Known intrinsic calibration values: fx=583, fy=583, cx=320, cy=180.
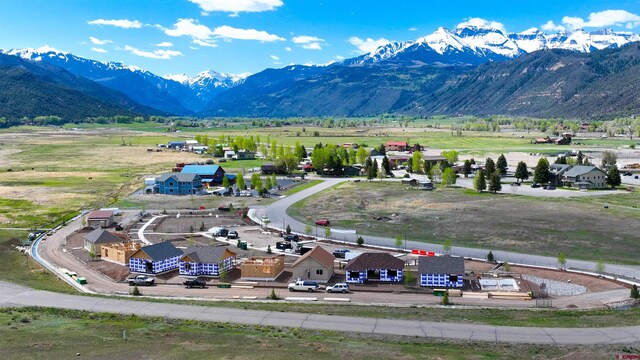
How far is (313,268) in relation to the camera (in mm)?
57594

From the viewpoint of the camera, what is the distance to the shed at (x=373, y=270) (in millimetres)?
57344

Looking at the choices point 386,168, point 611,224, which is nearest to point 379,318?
point 611,224

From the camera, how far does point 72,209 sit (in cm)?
9712

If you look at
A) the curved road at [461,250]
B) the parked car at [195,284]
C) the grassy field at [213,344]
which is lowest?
the parked car at [195,284]

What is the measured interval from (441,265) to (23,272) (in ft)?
139

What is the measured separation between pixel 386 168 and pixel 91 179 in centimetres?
6818

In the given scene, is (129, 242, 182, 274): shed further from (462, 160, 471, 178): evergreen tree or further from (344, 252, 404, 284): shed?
(462, 160, 471, 178): evergreen tree

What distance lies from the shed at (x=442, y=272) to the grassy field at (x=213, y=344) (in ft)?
54.9

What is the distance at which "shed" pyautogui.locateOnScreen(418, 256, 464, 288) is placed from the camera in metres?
→ 55.1

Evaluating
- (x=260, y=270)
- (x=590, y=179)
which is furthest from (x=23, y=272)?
(x=590, y=179)

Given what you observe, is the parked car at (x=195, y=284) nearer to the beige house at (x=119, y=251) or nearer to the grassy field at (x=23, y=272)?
the grassy field at (x=23, y=272)

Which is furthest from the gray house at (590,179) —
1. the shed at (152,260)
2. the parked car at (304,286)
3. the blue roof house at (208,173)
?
the shed at (152,260)

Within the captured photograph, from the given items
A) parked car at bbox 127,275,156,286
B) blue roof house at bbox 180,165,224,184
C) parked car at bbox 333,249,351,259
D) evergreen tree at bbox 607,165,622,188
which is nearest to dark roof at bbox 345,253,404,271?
parked car at bbox 333,249,351,259

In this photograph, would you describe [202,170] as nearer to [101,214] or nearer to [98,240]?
[101,214]
